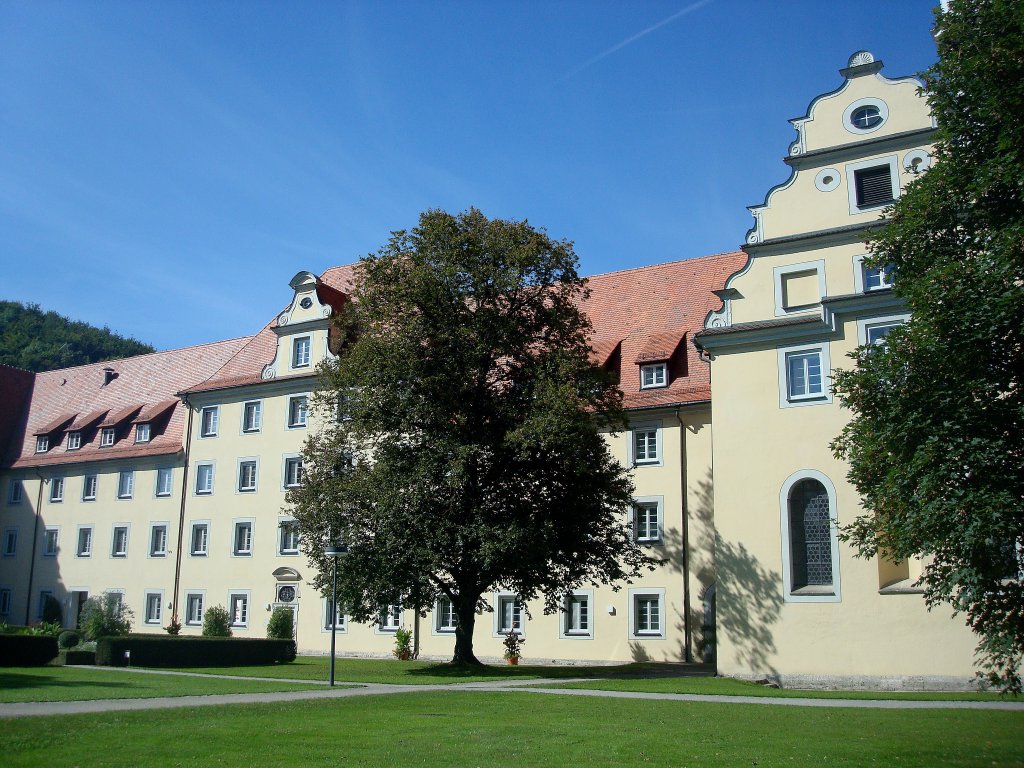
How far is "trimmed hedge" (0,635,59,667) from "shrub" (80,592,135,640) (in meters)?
5.98

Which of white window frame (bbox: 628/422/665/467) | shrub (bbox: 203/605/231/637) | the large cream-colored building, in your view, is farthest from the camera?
shrub (bbox: 203/605/231/637)

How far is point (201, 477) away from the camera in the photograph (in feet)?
158

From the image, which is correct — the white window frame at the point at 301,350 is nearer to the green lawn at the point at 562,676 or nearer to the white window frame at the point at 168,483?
the white window frame at the point at 168,483

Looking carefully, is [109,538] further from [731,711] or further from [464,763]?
[464,763]

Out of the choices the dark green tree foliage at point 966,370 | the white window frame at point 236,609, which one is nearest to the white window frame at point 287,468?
the white window frame at point 236,609

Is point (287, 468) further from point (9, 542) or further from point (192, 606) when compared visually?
point (9, 542)

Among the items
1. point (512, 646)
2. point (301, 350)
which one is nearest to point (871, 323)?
point (512, 646)

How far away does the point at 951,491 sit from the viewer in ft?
57.6

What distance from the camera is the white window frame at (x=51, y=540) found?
2108 inches

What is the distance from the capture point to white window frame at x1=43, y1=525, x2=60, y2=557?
53531mm

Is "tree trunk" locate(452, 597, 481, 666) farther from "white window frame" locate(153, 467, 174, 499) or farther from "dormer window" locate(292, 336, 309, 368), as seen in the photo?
"white window frame" locate(153, 467, 174, 499)

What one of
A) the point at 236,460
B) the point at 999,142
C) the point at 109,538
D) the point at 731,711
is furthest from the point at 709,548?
the point at 109,538

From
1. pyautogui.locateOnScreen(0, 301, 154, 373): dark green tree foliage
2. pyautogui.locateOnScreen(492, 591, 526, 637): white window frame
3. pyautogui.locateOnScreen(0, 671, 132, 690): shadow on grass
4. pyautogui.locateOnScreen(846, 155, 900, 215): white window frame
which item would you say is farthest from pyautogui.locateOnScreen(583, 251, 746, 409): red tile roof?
pyautogui.locateOnScreen(0, 301, 154, 373): dark green tree foliage

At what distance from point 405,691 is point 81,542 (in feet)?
117
